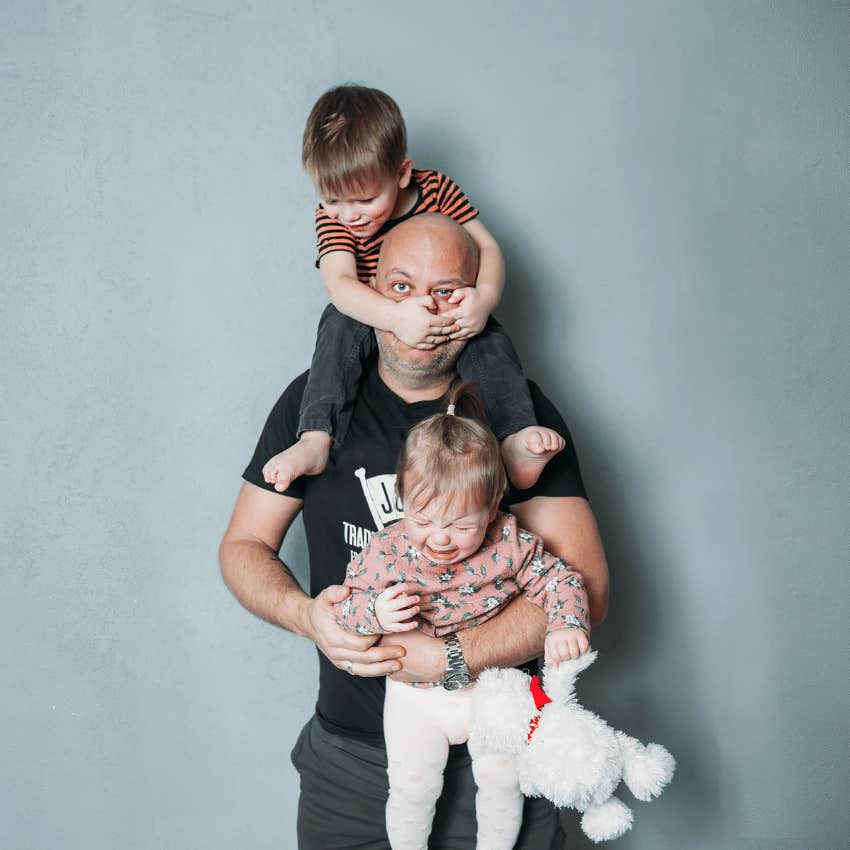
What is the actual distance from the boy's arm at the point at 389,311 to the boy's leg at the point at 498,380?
0.35 feet

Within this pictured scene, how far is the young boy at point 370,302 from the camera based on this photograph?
1.78 metres

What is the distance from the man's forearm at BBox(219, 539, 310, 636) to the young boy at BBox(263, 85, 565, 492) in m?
0.24

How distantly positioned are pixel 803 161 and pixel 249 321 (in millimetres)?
1471

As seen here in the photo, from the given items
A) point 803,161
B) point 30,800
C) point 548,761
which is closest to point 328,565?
point 548,761

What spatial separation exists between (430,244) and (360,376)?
1.03 ft

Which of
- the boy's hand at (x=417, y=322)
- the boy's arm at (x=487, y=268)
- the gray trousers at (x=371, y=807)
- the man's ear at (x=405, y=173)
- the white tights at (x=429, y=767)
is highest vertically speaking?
the man's ear at (x=405, y=173)

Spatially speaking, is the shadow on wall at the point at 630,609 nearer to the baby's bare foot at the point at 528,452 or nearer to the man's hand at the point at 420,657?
the baby's bare foot at the point at 528,452

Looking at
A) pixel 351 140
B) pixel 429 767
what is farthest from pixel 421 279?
A: pixel 429 767

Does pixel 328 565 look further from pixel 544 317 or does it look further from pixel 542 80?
pixel 542 80

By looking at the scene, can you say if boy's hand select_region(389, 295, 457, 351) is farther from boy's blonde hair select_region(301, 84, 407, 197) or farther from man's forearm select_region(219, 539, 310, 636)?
man's forearm select_region(219, 539, 310, 636)

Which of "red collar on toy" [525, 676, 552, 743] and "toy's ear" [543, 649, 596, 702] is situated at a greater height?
"toy's ear" [543, 649, 596, 702]

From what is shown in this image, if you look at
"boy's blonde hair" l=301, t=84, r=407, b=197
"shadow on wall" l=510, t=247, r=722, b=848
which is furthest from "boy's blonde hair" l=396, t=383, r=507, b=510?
"shadow on wall" l=510, t=247, r=722, b=848

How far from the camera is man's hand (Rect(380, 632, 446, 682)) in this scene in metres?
1.58

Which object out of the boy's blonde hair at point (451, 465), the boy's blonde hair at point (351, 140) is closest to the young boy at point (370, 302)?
the boy's blonde hair at point (351, 140)
